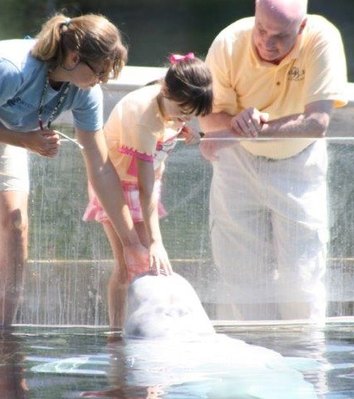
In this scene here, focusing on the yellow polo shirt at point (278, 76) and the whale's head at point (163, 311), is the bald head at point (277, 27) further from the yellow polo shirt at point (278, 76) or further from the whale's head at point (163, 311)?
the whale's head at point (163, 311)

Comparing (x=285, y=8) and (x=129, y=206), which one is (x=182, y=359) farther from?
(x=285, y=8)

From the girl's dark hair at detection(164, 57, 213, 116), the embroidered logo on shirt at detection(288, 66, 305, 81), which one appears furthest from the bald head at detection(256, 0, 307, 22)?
the girl's dark hair at detection(164, 57, 213, 116)

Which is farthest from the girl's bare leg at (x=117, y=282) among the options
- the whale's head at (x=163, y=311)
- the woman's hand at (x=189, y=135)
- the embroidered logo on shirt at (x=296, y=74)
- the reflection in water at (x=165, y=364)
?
the embroidered logo on shirt at (x=296, y=74)

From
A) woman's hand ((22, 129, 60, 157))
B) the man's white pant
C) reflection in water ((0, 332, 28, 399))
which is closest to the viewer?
reflection in water ((0, 332, 28, 399))

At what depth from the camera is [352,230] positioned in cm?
779

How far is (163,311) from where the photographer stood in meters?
7.11

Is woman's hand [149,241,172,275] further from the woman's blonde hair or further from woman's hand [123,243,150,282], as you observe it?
the woman's blonde hair

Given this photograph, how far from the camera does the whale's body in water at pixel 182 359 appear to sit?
6.19 m

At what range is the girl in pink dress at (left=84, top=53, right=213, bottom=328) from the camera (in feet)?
22.9

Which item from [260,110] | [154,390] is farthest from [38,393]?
[260,110]

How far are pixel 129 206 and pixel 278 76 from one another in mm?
1050

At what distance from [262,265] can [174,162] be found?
704 millimetres

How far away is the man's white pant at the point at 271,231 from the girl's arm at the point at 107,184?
2.04ft

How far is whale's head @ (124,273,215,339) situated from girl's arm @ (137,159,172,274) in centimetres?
7
